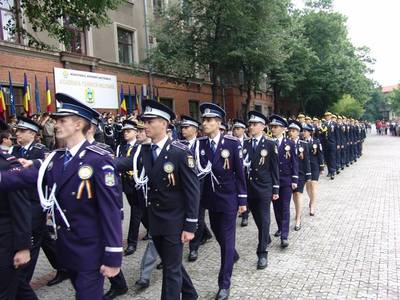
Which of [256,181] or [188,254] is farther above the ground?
[256,181]

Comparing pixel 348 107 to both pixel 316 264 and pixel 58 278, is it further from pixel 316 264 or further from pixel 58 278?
pixel 58 278

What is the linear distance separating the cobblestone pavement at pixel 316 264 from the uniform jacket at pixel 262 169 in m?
1.02

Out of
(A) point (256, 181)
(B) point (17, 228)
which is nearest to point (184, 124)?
(A) point (256, 181)

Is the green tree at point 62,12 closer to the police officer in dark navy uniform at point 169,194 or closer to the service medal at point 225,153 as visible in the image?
the service medal at point 225,153

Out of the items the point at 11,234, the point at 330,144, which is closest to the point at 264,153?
the point at 11,234

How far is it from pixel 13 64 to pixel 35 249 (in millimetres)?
12603

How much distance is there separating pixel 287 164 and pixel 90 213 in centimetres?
476

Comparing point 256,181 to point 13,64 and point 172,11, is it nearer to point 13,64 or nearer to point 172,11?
point 13,64

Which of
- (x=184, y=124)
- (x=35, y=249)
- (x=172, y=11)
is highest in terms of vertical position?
(x=172, y=11)

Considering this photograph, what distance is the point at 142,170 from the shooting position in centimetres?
432

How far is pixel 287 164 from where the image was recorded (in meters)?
7.41

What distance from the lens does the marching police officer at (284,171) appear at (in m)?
7.21

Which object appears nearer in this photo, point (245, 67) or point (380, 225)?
point (380, 225)

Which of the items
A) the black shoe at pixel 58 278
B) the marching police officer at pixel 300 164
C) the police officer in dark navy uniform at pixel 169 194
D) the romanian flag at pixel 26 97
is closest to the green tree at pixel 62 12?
the romanian flag at pixel 26 97
